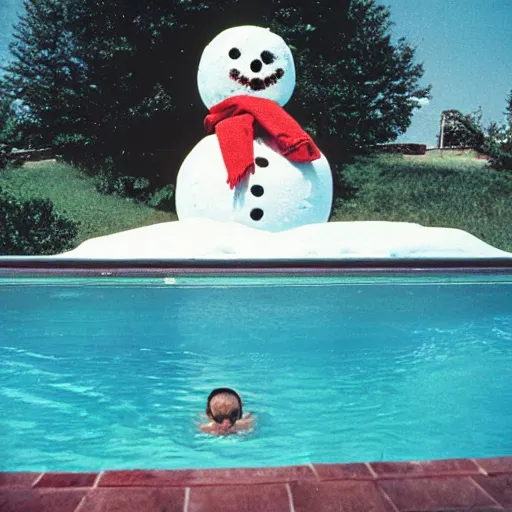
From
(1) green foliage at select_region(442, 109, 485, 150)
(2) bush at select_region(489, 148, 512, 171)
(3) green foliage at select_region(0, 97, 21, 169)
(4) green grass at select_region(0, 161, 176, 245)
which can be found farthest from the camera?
(1) green foliage at select_region(442, 109, 485, 150)

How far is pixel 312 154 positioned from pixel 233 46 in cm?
167

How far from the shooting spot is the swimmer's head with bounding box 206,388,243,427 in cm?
287

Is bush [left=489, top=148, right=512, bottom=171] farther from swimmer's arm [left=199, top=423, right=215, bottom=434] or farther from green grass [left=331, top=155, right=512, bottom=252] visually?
swimmer's arm [left=199, top=423, right=215, bottom=434]

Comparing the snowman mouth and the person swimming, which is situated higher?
the snowman mouth

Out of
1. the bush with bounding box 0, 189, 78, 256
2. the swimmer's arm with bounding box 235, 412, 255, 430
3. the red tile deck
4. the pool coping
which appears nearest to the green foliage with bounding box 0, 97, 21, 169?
the bush with bounding box 0, 189, 78, 256

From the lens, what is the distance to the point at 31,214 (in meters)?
10.5

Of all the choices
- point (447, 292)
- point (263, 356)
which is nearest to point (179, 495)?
point (263, 356)

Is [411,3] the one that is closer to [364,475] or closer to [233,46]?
[233,46]

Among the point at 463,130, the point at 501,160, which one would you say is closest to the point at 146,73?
the point at 501,160

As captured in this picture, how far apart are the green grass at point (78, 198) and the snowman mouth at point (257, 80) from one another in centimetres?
473

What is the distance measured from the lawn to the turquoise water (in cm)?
592

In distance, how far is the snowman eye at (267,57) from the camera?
818cm

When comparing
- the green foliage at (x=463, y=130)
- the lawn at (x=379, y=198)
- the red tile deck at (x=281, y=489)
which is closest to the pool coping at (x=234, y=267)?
the lawn at (x=379, y=198)

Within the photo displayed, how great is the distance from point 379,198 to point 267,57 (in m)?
6.32
